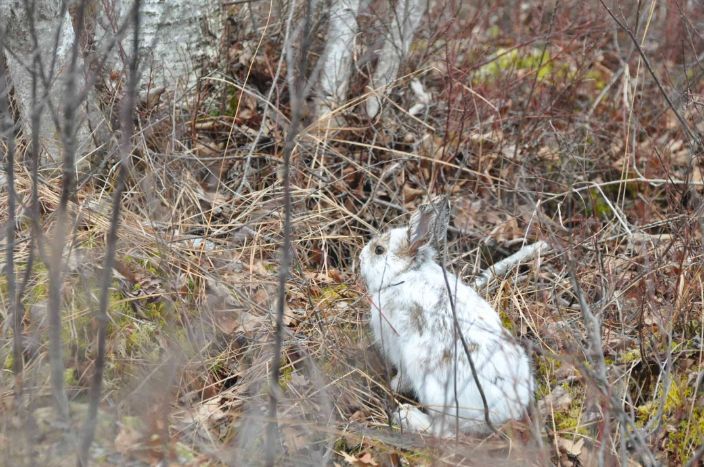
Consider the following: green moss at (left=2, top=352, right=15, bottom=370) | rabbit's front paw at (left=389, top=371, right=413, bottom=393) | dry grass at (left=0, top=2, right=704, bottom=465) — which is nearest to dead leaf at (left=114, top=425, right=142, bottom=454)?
dry grass at (left=0, top=2, right=704, bottom=465)

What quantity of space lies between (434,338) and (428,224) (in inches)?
23.4

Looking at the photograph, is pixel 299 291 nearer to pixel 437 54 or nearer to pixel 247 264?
pixel 247 264

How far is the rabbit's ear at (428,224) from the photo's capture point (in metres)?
4.16

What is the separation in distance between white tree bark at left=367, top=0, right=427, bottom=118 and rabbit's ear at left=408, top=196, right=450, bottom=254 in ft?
5.35

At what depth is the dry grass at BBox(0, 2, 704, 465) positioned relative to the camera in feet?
11.8

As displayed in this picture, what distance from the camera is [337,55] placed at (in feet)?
19.0

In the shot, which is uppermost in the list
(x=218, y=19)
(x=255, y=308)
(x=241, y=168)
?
(x=218, y=19)

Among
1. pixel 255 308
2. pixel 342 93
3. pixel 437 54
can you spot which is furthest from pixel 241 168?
pixel 437 54

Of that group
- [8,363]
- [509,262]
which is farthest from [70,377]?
[509,262]

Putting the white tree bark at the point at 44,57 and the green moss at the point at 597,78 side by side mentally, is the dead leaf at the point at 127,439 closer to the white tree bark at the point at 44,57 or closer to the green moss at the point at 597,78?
the white tree bark at the point at 44,57

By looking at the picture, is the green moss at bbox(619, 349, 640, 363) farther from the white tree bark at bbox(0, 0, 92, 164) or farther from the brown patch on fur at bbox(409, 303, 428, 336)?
the white tree bark at bbox(0, 0, 92, 164)

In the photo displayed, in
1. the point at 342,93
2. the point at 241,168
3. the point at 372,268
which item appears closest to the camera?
the point at 372,268

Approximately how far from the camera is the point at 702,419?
4047 millimetres

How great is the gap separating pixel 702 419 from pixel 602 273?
847 millimetres
